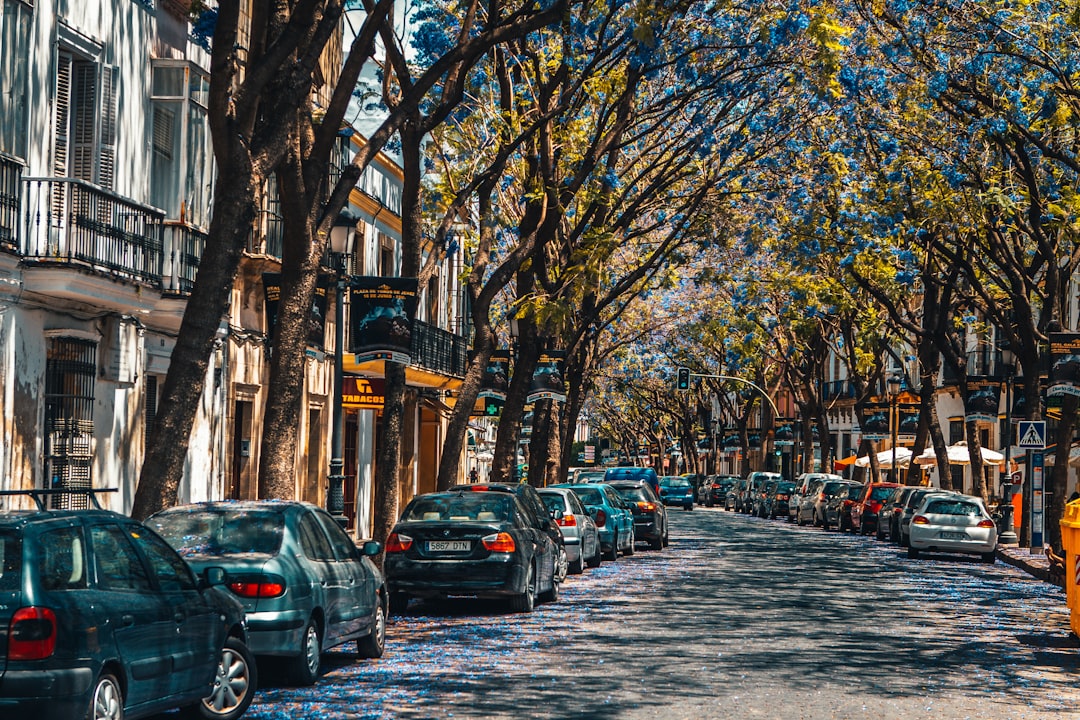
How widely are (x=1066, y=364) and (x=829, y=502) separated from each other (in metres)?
20.4

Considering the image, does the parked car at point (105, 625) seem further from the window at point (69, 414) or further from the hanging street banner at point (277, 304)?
the window at point (69, 414)

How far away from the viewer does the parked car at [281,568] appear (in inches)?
461

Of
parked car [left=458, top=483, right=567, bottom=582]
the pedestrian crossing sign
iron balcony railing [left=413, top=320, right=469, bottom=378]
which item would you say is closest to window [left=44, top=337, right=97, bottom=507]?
parked car [left=458, top=483, right=567, bottom=582]

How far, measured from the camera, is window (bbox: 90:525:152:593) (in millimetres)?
8836

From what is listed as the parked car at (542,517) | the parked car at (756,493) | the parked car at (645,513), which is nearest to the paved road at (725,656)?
the parked car at (542,517)

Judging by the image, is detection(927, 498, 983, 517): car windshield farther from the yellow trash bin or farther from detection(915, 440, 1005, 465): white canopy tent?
detection(915, 440, 1005, 465): white canopy tent

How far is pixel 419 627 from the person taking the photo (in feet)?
56.1

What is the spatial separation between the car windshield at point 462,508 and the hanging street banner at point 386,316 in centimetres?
272

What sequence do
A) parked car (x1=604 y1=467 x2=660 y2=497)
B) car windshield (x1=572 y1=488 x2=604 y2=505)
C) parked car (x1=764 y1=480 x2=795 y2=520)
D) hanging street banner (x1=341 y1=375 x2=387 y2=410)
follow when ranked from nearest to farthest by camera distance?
hanging street banner (x1=341 y1=375 x2=387 y2=410), car windshield (x1=572 y1=488 x2=604 y2=505), parked car (x1=604 y1=467 x2=660 y2=497), parked car (x1=764 y1=480 x2=795 y2=520)

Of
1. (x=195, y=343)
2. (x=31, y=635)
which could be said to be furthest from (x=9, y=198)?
(x=31, y=635)

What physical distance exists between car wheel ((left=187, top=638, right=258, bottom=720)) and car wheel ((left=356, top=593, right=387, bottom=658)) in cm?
320

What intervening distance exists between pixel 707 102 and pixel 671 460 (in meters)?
107

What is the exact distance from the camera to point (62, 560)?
846 cm

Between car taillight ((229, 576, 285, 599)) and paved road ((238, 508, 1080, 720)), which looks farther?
car taillight ((229, 576, 285, 599))
